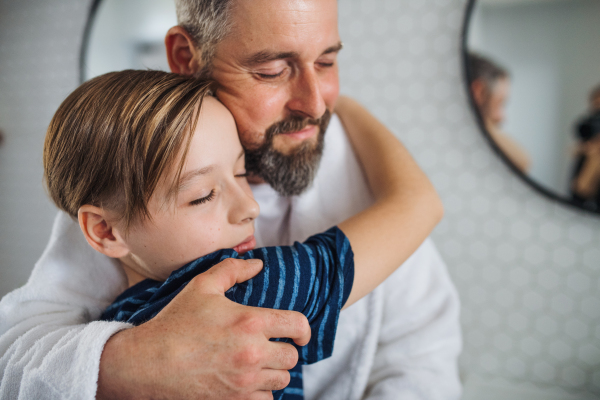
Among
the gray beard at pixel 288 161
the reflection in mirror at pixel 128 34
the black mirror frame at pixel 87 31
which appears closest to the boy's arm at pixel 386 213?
the gray beard at pixel 288 161

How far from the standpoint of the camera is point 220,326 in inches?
18.3

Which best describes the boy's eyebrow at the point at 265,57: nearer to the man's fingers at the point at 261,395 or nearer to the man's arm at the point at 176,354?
the man's arm at the point at 176,354

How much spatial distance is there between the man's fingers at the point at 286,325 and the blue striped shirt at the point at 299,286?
45 mm

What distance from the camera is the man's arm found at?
456 mm

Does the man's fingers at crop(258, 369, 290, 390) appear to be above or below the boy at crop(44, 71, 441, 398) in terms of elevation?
below

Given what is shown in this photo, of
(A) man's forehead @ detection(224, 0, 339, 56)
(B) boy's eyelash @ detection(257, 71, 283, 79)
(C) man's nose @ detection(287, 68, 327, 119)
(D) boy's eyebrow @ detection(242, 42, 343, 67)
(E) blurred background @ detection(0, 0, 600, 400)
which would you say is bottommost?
(E) blurred background @ detection(0, 0, 600, 400)

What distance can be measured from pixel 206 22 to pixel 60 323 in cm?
61

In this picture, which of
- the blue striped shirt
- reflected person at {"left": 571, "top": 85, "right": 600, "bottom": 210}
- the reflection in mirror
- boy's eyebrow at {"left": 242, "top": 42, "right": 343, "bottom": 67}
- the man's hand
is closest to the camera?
the man's hand

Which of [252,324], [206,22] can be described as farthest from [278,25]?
[252,324]

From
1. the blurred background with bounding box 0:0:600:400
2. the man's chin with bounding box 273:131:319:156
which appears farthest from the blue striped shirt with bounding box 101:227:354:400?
the blurred background with bounding box 0:0:600:400

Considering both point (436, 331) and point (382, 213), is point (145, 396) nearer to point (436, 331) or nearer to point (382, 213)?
point (382, 213)

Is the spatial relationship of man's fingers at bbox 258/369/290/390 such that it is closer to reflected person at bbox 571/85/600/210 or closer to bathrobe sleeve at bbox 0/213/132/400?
bathrobe sleeve at bbox 0/213/132/400

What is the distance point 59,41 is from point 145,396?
1777 mm

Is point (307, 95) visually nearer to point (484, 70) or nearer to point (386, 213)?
point (386, 213)
